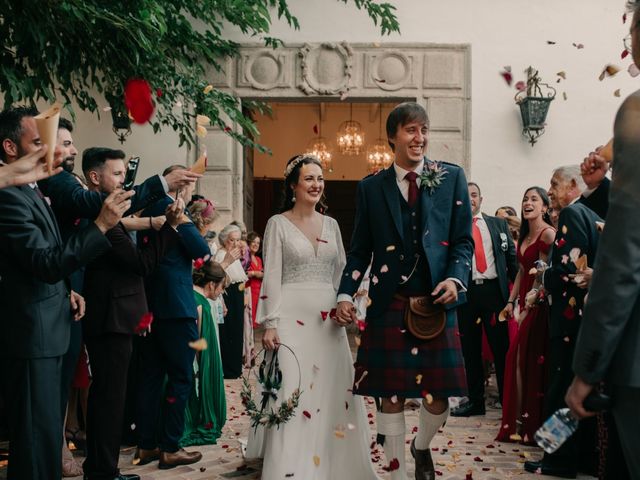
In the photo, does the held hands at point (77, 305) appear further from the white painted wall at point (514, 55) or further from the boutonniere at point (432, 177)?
the white painted wall at point (514, 55)

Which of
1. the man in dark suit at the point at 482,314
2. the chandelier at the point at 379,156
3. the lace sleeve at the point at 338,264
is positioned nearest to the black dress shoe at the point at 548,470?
the lace sleeve at the point at 338,264

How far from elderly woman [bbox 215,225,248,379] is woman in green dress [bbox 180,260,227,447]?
111 inches

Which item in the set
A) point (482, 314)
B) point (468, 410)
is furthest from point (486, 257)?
point (468, 410)

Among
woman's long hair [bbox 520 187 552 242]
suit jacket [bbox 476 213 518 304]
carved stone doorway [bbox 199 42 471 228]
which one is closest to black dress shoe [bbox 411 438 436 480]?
woman's long hair [bbox 520 187 552 242]

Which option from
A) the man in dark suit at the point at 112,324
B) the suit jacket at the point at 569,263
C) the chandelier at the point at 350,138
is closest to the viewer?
the man in dark suit at the point at 112,324

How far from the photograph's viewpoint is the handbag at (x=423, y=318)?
13.3 feet

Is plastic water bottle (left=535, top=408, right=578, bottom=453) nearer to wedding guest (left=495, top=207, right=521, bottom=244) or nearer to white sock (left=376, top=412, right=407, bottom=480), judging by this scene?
white sock (left=376, top=412, right=407, bottom=480)

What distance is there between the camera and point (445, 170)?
4.23 meters

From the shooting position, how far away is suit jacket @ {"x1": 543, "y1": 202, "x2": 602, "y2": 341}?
4.69 metres

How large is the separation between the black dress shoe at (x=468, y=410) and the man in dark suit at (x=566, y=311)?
196cm

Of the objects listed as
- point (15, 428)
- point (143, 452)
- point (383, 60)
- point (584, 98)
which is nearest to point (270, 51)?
point (383, 60)

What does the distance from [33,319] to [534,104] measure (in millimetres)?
9220

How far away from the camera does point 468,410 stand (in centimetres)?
707

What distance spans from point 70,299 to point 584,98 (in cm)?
964
